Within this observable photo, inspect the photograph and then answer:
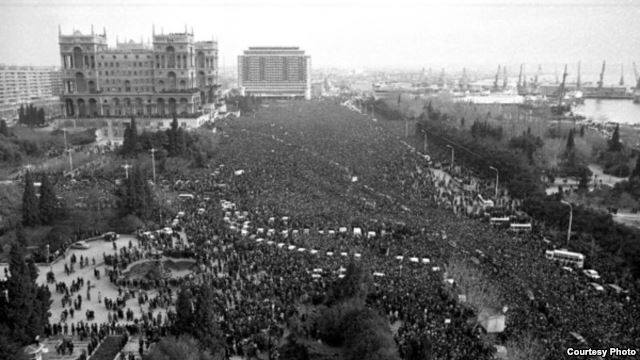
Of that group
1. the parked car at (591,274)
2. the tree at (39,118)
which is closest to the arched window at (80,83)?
the tree at (39,118)

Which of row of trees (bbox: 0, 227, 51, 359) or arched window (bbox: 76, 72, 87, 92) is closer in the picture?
row of trees (bbox: 0, 227, 51, 359)

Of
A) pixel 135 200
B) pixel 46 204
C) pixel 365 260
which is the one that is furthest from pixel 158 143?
pixel 365 260

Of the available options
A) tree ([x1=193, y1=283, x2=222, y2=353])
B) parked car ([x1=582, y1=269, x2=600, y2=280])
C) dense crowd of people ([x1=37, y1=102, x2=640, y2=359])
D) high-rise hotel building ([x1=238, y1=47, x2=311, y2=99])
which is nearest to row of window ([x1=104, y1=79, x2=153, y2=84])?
dense crowd of people ([x1=37, y1=102, x2=640, y2=359])

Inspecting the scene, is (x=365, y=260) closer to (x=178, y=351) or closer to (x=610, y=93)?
(x=178, y=351)

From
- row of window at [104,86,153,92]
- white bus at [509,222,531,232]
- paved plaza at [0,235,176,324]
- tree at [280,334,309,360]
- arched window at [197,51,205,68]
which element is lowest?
paved plaza at [0,235,176,324]

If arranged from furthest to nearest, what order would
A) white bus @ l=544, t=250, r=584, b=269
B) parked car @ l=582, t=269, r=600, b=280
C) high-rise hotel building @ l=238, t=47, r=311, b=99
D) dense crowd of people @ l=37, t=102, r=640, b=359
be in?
high-rise hotel building @ l=238, t=47, r=311, b=99 → white bus @ l=544, t=250, r=584, b=269 → parked car @ l=582, t=269, r=600, b=280 → dense crowd of people @ l=37, t=102, r=640, b=359

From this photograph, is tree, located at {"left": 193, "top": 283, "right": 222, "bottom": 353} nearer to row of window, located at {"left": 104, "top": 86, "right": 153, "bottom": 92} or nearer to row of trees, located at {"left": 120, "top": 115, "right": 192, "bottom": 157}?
row of trees, located at {"left": 120, "top": 115, "right": 192, "bottom": 157}

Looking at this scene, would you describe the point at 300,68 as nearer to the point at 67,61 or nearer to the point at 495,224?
the point at 67,61
